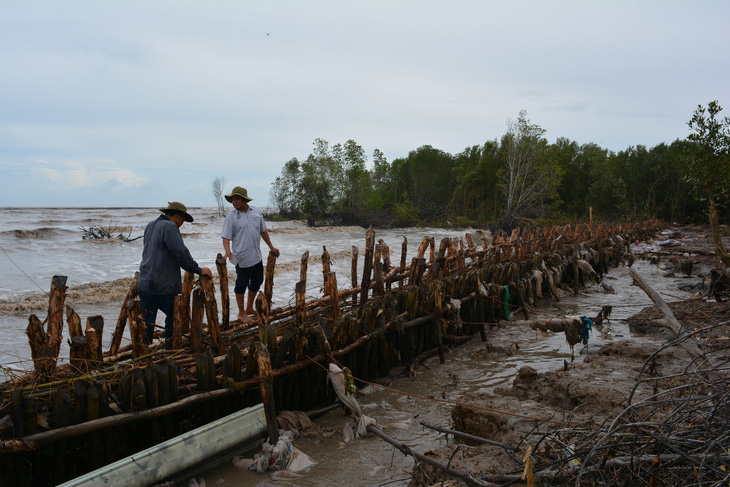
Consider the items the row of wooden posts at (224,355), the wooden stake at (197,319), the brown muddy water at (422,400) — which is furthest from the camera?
the wooden stake at (197,319)

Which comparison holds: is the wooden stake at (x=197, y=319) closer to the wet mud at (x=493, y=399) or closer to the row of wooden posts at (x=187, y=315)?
the row of wooden posts at (x=187, y=315)

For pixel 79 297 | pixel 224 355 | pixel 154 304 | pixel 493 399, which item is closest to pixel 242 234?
pixel 154 304

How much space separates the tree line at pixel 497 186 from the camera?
35.9 m

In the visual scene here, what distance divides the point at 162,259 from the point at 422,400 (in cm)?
323

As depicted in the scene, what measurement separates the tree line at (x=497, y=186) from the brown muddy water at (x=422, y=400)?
89.5 ft

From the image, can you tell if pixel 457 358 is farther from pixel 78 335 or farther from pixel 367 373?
pixel 78 335

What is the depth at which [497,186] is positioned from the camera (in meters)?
40.4

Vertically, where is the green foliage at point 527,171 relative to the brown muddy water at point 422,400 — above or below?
above

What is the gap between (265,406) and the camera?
403 centimetres

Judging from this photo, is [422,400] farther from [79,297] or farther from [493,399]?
[79,297]

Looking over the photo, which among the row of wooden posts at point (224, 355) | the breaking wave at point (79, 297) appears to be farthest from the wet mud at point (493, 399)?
the breaking wave at point (79, 297)

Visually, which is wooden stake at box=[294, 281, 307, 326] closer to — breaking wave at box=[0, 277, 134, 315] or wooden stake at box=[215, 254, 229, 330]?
wooden stake at box=[215, 254, 229, 330]

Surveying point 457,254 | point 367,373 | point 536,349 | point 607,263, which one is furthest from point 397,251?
point 367,373

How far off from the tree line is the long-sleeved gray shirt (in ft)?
106
